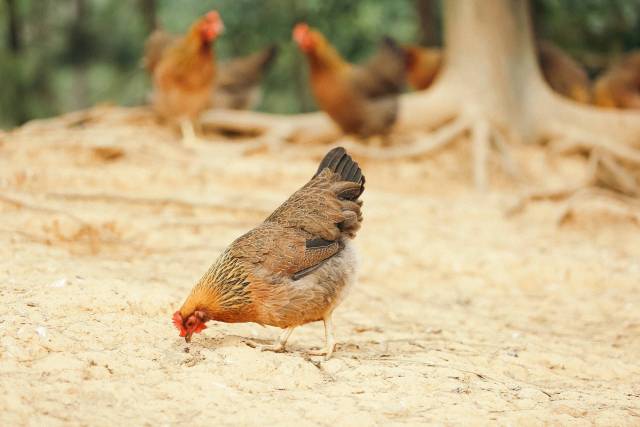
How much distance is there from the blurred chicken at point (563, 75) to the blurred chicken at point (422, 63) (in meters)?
1.41

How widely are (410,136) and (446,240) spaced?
9.63 ft

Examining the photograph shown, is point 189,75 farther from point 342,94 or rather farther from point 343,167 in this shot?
point 343,167

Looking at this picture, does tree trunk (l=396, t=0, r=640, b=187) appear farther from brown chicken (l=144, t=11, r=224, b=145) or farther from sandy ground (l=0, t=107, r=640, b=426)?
brown chicken (l=144, t=11, r=224, b=145)

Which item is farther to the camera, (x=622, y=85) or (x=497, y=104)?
(x=622, y=85)

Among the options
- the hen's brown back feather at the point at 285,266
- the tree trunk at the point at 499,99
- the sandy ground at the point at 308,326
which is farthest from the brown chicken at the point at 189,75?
the hen's brown back feather at the point at 285,266

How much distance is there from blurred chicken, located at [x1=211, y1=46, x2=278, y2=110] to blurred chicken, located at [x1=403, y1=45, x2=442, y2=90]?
6.66ft

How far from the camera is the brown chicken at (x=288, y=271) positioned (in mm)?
3520

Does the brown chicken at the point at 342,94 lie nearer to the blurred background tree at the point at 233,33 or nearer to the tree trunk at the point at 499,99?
the tree trunk at the point at 499,99

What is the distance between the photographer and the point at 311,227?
3.85 meters

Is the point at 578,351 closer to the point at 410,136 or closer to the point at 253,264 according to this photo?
the point at 253,264

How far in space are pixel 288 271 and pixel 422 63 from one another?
22.6 feet

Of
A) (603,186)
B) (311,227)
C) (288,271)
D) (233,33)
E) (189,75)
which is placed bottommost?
(603,186)

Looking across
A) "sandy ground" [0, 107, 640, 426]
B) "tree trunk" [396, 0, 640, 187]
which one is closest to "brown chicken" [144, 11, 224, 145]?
"sandy ground" [0, 107, 640, 426]

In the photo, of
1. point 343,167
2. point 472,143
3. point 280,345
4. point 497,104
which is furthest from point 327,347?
point 497,104
